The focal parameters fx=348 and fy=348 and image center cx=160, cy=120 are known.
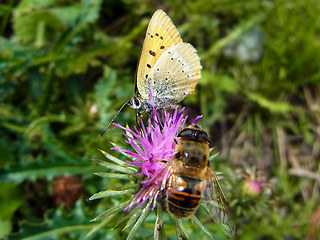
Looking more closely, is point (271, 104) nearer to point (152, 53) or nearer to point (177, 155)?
point (152, 53)

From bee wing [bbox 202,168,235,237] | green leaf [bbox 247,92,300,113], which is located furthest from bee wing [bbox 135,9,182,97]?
green leaf [bbox 247,92,300,113]

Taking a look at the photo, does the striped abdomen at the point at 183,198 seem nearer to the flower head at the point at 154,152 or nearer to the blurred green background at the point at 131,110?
the flower head at the point at 154,152

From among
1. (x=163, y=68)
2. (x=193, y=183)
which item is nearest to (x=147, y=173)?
(x=193, y=183)

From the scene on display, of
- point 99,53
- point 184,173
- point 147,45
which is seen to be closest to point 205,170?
point 184,173

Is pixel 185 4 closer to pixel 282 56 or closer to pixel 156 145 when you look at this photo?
pixel 282 56

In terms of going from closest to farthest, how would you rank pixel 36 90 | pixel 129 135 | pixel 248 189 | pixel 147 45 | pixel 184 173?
pixel 184 173
pixel 129 135
pixel 147 45
pixel 248 189
pixel 36 90

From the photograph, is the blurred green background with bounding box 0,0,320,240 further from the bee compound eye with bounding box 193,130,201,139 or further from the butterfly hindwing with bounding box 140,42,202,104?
the bee compound eye with bounding box 193,130,201,139

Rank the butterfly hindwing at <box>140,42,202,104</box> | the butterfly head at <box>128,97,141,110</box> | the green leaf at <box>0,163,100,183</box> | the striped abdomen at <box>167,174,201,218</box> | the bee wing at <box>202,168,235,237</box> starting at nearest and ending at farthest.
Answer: the striped abdomen at <box>167,174,201,218</box>
the bee wing at <box>202,168,235,237</box>
the butterfly head at <box>128,97,141,110</box>
the butterfly hindwing at <box>140,42,202,104</box>
the green leaf at <box>0,163,100,183</box>
